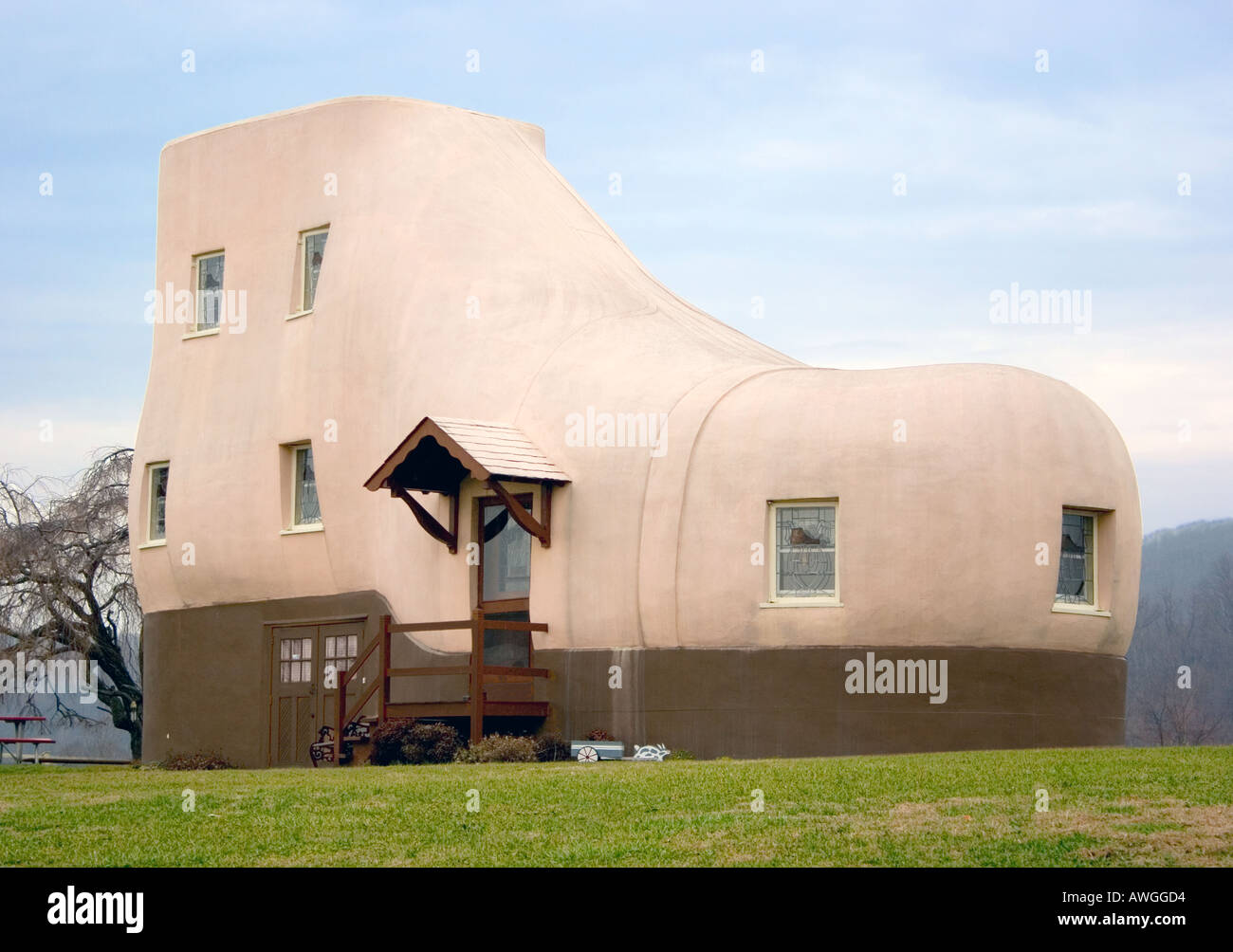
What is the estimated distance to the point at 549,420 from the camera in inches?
916

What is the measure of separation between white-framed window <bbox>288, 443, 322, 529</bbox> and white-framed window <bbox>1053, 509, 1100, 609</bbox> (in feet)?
37.1

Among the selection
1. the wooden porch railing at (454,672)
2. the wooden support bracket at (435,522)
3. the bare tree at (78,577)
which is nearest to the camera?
the wooden porch railing at (454,672)

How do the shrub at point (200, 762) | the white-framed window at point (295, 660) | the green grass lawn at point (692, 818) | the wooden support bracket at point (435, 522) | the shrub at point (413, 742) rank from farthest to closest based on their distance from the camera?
the shrub at point (200, 762)
the white-framed window at point (295, 660)
the wooden support bracket at point (435, 522)
the shrub at point (413, 742)
the green grass lawn at point (692, 818)

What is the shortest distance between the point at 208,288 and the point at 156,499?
3.64m

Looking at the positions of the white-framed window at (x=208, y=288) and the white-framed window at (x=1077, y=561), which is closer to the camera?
the white-framed window at (x=1077, y=561)

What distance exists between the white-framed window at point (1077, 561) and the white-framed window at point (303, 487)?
11.3m

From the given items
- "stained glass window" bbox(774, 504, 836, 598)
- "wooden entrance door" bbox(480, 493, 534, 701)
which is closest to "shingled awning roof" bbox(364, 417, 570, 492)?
"wooden entrance door" bbox(480, 493, 534, 701)

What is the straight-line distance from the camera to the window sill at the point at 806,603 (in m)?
21.2

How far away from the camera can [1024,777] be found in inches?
571

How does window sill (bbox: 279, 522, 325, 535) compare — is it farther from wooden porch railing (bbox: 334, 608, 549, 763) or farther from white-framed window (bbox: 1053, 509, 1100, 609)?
white-framed window (bbox: 1053, 509, 1100, 609)

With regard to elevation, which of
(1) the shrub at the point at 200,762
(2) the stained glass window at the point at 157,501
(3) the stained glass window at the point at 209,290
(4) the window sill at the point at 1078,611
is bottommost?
(1) the shrub at the point at 200,762

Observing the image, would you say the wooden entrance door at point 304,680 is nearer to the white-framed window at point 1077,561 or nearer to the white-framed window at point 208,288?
the white-framed window at point 208,288

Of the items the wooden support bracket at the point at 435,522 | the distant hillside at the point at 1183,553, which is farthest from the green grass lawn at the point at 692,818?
the distant hillside at the point at 1183,553
